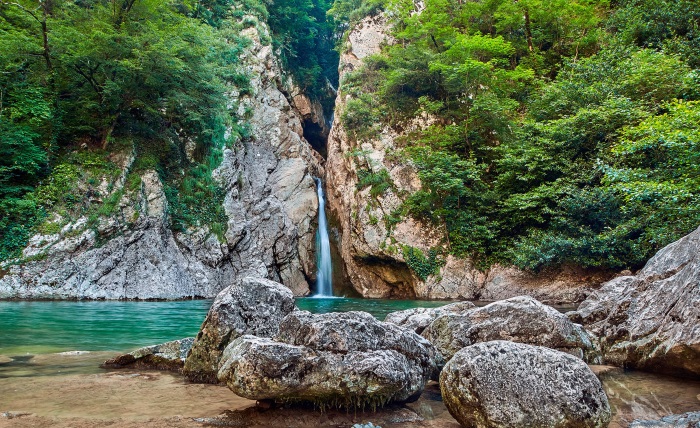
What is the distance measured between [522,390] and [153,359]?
4.58 m

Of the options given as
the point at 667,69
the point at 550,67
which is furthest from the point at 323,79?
the point at 667,69

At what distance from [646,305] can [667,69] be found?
1305cm

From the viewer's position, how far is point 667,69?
14281 mm

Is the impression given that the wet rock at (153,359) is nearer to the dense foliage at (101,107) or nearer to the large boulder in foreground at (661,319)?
the large boulder in foreground at (661,319)

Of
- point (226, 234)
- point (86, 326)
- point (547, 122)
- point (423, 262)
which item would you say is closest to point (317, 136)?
point (226, 234)

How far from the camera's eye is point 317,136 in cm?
3362

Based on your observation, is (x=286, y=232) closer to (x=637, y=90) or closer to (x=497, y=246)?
→ (x=497, y=246)

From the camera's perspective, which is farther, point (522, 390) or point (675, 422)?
point (522, 390)

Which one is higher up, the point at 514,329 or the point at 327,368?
the point at 514,329

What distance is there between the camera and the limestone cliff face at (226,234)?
15172 mm

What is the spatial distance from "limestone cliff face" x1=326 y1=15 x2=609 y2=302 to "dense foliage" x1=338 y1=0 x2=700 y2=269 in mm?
722

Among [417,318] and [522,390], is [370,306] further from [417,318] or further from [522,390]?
[522,390]

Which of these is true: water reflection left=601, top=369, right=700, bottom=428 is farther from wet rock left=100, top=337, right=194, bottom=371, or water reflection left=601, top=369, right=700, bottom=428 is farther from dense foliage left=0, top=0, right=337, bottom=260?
dense foliage left=0, top=0, right=337, bottom=260

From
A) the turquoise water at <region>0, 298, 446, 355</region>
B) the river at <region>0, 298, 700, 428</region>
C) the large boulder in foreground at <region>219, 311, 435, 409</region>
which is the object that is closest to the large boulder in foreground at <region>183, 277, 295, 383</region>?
the river at <region>0, 298, 700, 428</region>
